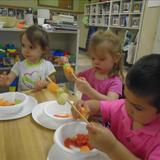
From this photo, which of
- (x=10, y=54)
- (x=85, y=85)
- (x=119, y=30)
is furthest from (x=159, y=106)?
(x=119, y=30)

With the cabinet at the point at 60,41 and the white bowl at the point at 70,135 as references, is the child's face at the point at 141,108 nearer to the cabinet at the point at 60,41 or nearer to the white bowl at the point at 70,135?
the white bowl at the point at 70,135

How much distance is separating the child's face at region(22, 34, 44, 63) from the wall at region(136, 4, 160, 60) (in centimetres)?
310

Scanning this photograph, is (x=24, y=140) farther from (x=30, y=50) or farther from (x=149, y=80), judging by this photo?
(x=30, y=50)

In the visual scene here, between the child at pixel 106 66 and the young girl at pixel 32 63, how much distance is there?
48 cm

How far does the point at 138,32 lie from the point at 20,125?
159 inches

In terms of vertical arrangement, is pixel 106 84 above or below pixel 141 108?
below

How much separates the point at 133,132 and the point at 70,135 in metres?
0.23

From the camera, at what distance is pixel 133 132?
64 cm

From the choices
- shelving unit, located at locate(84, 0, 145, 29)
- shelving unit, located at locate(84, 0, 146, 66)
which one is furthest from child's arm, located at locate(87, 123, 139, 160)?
shelving unit, located at locate(84, 0, 145, 29)

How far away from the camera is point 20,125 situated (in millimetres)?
776

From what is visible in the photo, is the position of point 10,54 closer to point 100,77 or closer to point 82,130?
point 100,77

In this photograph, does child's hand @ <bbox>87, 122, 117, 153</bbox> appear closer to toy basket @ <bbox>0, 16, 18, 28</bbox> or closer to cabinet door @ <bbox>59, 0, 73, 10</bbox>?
toy basket @ <bbox>0, 16, 18, 28</bbox>

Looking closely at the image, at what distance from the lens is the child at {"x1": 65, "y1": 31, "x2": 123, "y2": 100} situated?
100 cm

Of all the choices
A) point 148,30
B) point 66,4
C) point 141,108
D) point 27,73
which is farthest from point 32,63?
point 66,4
